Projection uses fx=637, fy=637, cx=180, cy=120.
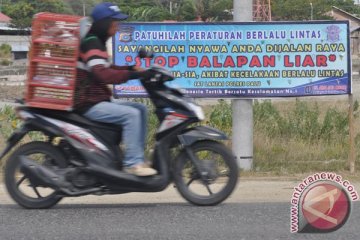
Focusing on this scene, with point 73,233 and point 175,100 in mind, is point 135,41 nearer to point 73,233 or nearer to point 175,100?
point 175,100

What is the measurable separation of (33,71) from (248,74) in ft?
11.6

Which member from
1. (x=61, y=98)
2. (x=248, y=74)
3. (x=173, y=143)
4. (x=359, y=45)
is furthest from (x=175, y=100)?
(x=359, y=45)

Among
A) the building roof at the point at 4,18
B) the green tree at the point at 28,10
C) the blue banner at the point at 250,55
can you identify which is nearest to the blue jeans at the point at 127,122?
the blue banner at the point at 250,55

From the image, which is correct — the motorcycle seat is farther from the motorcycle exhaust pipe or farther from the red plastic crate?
the motorcycle exhaust pipe

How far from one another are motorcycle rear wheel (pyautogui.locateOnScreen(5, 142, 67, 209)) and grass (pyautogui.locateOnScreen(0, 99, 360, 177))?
2.88 m

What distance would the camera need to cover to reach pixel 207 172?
6.21m

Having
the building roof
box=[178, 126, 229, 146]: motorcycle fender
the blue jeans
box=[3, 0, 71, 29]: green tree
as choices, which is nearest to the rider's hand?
the blue jeans

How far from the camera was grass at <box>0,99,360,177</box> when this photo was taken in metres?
9.17

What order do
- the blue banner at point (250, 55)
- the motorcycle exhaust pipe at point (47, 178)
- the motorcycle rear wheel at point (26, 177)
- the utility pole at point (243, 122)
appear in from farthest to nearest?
the utility pole at point (243, 122) → the blue banner at point (250, 55) → the motorcycle rear wheel at point (26, 177) → the motorcycle exhaust pipe at point (47, 178)

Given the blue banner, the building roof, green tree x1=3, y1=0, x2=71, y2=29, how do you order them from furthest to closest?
1. the building roof
2. green tree x1=3, y1=0, x2=71, y2=29
3. the blue banner

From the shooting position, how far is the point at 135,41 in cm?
883

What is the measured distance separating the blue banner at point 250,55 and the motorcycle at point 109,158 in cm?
251

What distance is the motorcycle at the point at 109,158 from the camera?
601cm

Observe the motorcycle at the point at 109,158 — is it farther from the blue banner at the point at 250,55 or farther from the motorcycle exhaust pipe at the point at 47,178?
the blue banner at the point at 250,55
